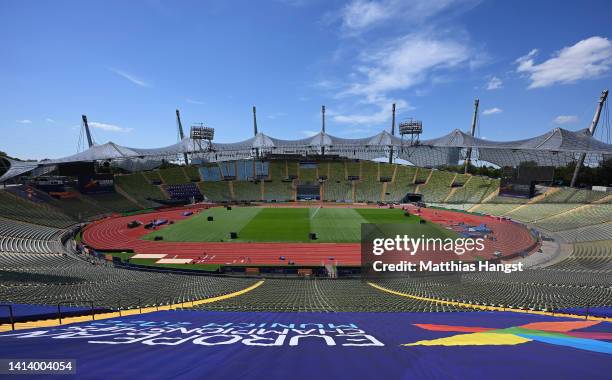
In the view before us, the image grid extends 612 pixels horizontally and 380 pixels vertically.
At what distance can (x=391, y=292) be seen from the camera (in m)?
22.0

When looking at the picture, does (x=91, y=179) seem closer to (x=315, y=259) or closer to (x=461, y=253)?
(x=315, y=259)

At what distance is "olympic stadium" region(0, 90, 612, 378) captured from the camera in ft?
15.8

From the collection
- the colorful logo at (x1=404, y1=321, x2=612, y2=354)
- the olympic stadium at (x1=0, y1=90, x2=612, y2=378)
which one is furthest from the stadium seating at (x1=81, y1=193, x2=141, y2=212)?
the colorful logo at (x1=404, y1=321, x2=612, y2=354)

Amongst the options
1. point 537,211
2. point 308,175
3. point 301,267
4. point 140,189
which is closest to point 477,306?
point 301,267

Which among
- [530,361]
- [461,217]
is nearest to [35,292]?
[530,361]

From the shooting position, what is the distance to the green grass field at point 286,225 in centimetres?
4275

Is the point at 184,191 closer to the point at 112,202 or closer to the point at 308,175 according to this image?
the point at 112,202

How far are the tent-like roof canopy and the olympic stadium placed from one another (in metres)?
0.74

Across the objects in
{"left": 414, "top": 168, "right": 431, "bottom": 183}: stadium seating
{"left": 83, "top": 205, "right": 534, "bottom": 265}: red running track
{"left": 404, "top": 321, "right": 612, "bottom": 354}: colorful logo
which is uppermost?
{"left": 414, "top": 168, "right": 431, "bottom": 183}: stadium seating

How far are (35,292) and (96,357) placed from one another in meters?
16.4

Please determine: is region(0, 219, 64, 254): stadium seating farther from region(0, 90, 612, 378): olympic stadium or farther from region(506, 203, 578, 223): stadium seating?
region(506, 203, 578, 223): stadium seating

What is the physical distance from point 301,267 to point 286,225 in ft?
71.3

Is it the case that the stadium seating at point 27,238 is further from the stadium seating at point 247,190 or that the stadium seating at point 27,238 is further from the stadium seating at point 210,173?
the stadium seating at point 210,173

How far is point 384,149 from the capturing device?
109562 millimetres
